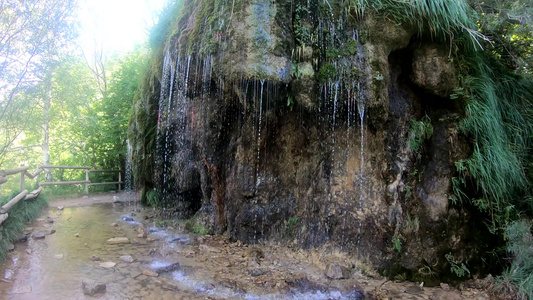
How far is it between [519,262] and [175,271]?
4621mm

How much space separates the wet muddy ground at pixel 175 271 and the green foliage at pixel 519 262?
0.32 meters

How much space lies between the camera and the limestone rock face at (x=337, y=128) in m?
4.42

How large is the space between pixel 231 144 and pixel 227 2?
273 cm

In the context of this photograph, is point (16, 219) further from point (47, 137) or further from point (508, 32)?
point (47, 137)

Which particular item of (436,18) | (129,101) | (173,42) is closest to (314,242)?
(436,18)

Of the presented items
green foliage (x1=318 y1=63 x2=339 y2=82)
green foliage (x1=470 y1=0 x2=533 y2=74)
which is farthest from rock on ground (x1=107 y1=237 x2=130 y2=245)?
green foliage (x1=470 y1=0 x2=533 y2=74)

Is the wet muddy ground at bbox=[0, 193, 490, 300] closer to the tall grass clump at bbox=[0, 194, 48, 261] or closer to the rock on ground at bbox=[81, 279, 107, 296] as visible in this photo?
the rock on ground at bbox=[81, 279, 107, 296]

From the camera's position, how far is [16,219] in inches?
228

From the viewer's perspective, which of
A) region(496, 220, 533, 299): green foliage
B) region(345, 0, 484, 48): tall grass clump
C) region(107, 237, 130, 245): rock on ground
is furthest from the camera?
region(107, 237, 130, 245): rock on ground

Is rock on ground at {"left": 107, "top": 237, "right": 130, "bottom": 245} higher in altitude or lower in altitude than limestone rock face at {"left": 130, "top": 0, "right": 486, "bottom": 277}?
lower

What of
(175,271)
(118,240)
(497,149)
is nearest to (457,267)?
(497,149)

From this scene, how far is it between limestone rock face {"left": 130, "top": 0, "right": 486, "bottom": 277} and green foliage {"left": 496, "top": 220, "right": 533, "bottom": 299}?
1.62 feet

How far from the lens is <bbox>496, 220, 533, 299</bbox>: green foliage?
3.57 m

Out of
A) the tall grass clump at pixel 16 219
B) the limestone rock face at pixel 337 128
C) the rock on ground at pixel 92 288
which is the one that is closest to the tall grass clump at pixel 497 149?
the limestone rock face at pixel 337 128
